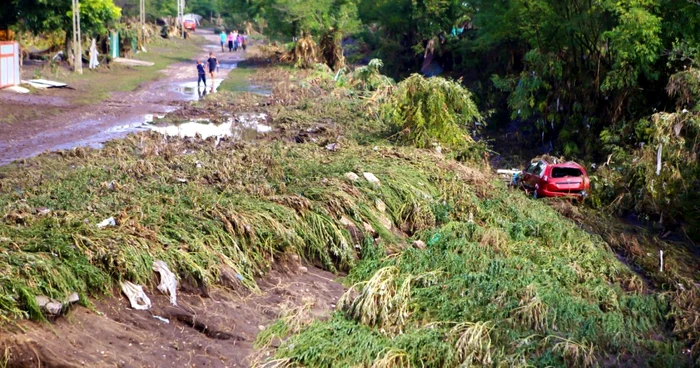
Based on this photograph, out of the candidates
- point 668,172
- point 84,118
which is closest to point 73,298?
point 668,172

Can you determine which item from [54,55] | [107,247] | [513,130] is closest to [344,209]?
[107,247]

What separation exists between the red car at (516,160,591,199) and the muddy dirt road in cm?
1169

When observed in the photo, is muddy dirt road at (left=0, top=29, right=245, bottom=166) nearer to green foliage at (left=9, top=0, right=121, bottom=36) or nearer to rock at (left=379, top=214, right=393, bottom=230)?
green foliage at (left=9, top=0, right=121, bottom=36)

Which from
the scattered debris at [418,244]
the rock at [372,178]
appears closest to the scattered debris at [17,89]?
the rock at [372,178]

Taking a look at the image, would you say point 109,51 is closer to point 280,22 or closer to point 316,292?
point 280,22

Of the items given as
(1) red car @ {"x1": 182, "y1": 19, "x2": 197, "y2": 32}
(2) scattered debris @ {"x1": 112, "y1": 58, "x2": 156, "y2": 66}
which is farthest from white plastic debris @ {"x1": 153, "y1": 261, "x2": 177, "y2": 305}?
(1) red car @ {"x1": 182, "y1": 19, "x2": 197, "y2": 32}

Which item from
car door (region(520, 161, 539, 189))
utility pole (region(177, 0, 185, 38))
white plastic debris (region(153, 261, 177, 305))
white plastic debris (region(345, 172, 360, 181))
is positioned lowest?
car door (region(520, 161, 539, 189))

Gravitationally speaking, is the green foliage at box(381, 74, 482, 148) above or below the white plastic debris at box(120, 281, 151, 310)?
above

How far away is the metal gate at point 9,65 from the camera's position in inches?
1153

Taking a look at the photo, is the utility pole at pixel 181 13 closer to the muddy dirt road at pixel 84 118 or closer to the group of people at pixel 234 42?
the group of people at pixel 234 42

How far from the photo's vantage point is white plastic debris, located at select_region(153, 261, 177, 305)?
35.1 feet

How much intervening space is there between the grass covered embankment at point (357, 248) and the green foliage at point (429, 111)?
257 cm

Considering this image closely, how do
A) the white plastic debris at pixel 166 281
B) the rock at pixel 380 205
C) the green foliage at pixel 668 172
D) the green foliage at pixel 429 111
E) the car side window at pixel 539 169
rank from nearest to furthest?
the white plastic debris at pixel 166 281 → the rock at pixel 380 205 → the green foliage at pixel 668 172 → the car side window at pixel 539 169 → the green foliage at pixel 429 111

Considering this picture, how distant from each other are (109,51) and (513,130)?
24.2 metres
